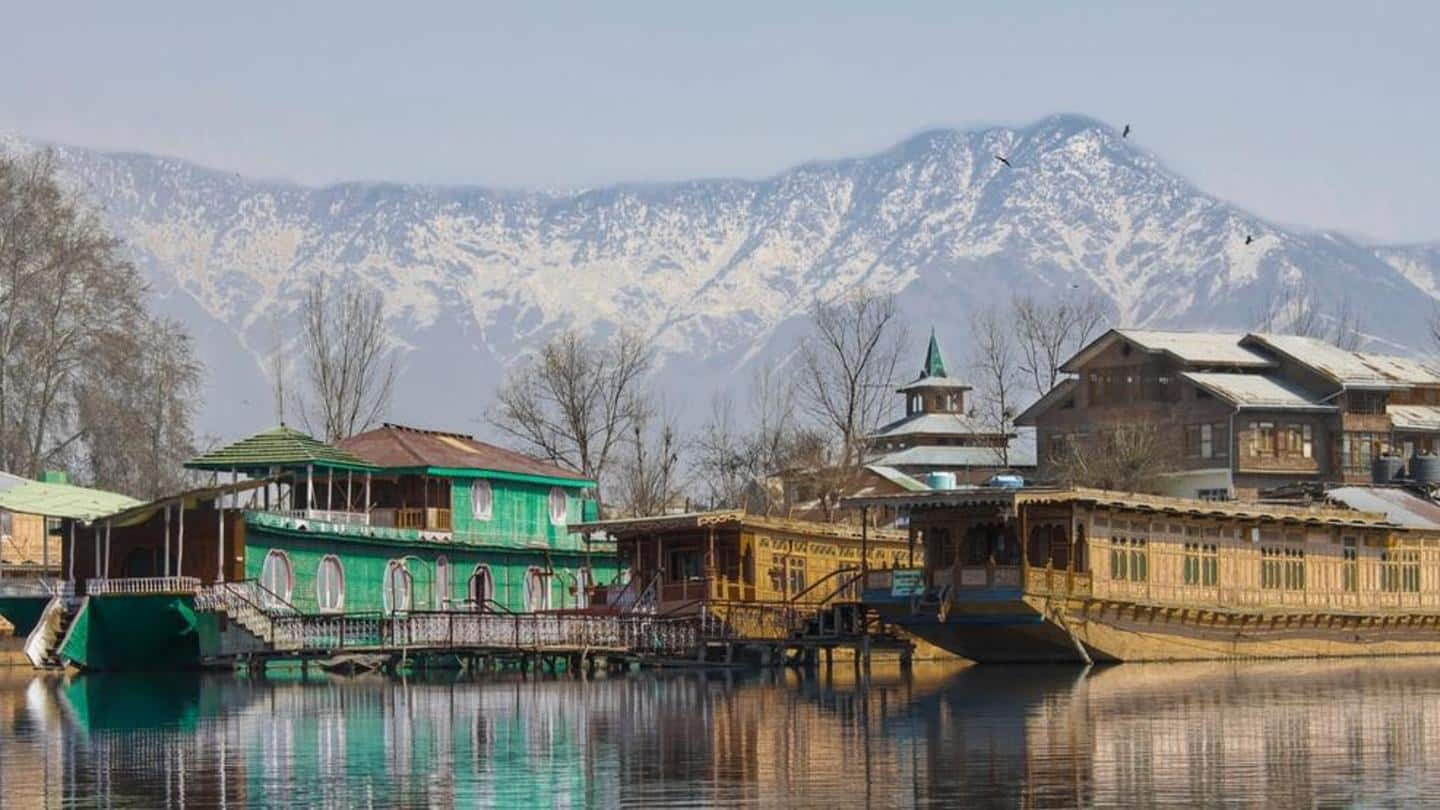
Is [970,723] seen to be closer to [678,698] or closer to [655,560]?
[678,698]

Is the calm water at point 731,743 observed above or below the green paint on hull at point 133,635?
below

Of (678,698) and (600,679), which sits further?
(600,679)

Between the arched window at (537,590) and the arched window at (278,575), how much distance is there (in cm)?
1210

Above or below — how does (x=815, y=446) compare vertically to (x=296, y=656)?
above

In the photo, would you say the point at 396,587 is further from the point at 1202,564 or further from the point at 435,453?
the point at 1202,564

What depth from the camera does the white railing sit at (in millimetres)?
56312

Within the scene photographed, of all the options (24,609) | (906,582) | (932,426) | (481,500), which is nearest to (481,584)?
(481,500)

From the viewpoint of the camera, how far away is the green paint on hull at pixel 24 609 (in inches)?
2334

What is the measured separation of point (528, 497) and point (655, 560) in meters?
10.2

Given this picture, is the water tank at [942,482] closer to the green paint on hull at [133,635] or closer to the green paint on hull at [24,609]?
the green paint on hull at [133,635]

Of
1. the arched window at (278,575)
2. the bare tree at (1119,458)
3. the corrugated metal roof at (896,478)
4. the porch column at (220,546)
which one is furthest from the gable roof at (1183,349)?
the porch column at (220,546)

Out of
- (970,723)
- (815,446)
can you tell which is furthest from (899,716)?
(815,446)

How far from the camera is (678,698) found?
45188 mm

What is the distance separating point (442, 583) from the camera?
218 ft
